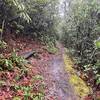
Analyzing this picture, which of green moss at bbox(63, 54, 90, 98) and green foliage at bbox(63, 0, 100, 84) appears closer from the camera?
green moss at bbox(63, 54, 90, 98)

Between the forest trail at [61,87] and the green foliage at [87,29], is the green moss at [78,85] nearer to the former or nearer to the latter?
the forest trail at [61,87]

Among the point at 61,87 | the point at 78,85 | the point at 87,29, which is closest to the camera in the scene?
the point at 61,87

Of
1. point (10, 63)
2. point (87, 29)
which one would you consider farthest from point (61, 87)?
point (87, 29)

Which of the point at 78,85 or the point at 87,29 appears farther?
the point at 87,29

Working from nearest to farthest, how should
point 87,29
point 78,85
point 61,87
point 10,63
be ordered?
1. point 10,63
2. point 61,87
3. point 78,85
4. point 87,29

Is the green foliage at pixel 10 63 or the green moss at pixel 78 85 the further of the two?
the green moss at pixel 78 85

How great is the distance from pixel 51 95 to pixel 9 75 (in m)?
2.14

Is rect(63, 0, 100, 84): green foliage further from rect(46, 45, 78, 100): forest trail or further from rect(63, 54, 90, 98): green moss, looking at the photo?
rect(46, 45, 78, 100): forest trail

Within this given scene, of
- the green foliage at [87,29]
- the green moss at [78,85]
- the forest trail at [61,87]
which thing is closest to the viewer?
the forest trail at [61,87]

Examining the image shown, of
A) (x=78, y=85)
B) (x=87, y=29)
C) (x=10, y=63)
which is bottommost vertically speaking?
(x=78, y=85)

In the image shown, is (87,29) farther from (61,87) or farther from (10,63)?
(10,63)

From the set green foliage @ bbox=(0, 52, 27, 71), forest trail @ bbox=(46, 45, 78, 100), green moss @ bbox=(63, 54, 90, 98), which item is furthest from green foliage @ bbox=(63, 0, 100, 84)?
green foliage @ bbox=(0, 52, 27, 71)

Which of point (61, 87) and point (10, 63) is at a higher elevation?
point (10, 63)

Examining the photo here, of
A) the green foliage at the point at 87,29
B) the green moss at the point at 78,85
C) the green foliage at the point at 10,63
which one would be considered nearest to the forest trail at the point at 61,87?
the green moss at the point at 78,85
